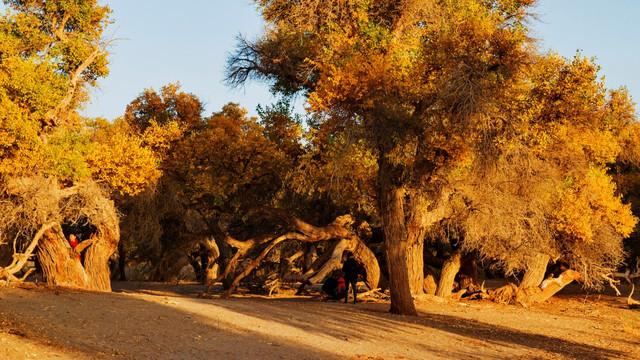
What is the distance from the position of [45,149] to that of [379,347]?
1009 centimetres

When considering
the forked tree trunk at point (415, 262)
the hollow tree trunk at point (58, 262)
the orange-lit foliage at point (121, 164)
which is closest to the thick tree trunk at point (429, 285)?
the forked tree trunk at point (415, 262)

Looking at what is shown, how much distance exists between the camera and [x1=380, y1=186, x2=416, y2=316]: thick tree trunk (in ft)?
54.1

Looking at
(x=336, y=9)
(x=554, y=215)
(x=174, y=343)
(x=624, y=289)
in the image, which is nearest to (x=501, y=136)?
(x=336, y=9)

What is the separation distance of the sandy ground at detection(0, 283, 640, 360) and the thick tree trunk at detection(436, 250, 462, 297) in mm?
4103

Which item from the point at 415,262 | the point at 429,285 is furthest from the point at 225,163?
the point at 429,285

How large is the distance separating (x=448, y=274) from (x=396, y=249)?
7166 mm

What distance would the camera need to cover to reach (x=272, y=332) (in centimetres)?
1186

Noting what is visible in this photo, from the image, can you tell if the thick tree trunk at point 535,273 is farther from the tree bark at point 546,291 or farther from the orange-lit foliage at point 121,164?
the orange-lit foliage at point 121,164

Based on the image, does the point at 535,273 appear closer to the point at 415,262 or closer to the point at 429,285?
the point at 429,285

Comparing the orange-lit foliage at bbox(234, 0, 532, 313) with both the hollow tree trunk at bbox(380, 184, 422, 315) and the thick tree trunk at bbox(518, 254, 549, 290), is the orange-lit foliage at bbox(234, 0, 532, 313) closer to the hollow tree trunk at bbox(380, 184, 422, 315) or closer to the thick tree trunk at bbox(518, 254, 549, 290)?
the hollow tree trunk at bbox(380, 184, 422, 315)

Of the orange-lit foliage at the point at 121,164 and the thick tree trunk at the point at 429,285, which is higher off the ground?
the orange-lit foliage at the point at 121,164

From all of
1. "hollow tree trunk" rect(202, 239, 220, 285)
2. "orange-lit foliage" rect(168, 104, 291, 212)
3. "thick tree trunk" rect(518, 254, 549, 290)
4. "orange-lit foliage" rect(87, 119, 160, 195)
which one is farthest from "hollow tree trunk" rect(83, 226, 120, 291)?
"thick tree trunk" rect(518, 254, 549, 290)

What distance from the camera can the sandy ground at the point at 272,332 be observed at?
9.20m

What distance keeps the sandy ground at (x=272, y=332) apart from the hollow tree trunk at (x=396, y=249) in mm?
527
